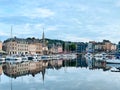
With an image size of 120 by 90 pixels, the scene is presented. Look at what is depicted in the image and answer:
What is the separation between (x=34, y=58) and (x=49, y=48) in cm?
5556

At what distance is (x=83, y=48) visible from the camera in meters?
169

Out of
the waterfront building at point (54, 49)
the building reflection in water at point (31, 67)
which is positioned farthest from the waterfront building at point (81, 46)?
the building reflection in water at point (31, 67)

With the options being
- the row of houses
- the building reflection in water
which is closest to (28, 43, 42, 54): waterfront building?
the row of houses

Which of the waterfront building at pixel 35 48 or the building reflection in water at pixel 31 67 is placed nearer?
the building reflection in water at pixel 31 67

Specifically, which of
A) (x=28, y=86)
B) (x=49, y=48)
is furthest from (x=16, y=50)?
(x=28, y=86)

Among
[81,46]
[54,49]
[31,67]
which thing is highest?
[81,46]

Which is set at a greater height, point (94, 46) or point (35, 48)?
point (94, 46)

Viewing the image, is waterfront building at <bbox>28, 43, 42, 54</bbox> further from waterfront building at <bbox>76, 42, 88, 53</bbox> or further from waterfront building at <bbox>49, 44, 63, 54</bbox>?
waterfront building at <bbox>76, 42, 88, 53</bbox>

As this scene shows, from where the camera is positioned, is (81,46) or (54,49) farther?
(81,46)

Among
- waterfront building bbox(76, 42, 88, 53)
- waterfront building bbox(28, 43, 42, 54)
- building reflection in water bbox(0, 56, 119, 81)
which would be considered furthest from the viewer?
waterfront building bbox(76, 42, 88, 53)

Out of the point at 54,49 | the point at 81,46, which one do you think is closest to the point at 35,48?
the point at 54,49

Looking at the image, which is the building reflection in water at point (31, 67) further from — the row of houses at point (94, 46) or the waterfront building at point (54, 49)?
the row of houses at point (94, 46)

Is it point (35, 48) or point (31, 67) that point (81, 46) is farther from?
point (31, 67)

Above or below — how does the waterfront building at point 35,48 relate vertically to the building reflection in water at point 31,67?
above
